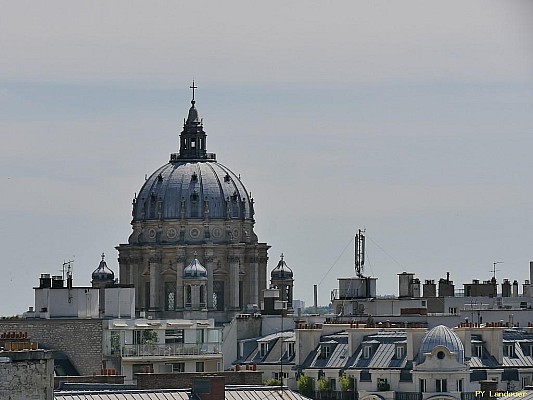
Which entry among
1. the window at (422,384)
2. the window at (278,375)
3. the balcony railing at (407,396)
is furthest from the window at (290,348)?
the window at (422,384)

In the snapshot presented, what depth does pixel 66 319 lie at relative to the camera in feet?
429


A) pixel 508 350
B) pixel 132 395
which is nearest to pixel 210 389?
pixel 132 395

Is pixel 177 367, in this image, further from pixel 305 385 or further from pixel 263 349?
pixel 263 349

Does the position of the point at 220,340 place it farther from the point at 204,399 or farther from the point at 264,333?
the point at 204,399

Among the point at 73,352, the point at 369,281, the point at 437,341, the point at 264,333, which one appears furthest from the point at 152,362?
Result: the point at 369,281

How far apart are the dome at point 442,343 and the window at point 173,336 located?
44.8 feet

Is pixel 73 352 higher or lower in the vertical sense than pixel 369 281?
lower

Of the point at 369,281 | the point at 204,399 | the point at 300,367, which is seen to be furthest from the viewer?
the point at 369,281

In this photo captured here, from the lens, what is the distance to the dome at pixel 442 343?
124m

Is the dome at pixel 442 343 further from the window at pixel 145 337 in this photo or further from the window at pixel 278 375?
the window at pixel 145 337

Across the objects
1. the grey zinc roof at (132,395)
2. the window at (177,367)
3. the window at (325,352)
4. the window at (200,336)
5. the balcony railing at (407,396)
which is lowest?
the grey zinc roof at (132,395)

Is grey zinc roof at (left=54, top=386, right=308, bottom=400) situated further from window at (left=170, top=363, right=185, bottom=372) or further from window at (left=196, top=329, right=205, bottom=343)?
window at (left=196, top=329, right=205, bottom=343)

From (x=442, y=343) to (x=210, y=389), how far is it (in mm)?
43744

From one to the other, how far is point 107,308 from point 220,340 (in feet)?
28.7
